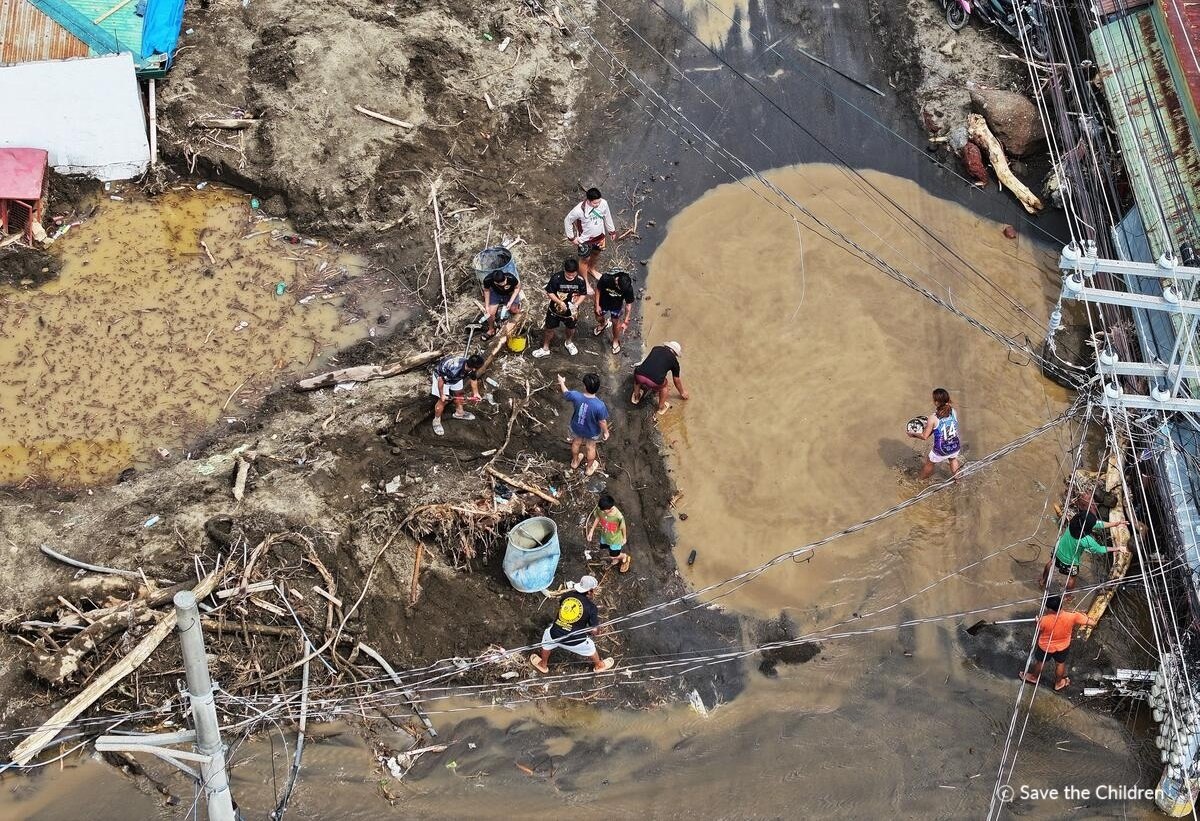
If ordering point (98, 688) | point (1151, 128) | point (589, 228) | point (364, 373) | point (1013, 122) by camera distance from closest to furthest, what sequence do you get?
point (98, 688) < point (364, 373) < point (589, 228) < point (1151, 128) < point (1013, 122)

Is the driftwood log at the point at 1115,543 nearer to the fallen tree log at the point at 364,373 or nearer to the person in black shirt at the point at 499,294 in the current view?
the person in black shirt at the point at 499,294

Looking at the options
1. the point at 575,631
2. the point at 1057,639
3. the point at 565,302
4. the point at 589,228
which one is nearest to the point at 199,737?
the point at 575,631

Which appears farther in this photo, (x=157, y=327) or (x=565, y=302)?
(x=157, y=327)

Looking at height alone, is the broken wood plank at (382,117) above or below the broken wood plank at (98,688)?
above

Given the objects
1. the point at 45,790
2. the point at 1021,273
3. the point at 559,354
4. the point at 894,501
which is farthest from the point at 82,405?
the point at 1021,273

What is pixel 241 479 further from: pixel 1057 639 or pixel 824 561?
pixel 1057 639

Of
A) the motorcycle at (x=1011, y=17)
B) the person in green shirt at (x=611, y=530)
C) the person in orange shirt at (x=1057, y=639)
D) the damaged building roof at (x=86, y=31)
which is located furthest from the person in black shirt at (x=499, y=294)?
the motorcycle at (x=1011, y=17)

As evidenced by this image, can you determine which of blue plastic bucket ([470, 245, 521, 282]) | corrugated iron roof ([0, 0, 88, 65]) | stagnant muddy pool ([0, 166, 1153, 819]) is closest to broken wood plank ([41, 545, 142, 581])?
stagnant muddy pool ([0, 166, 1153, 819])
